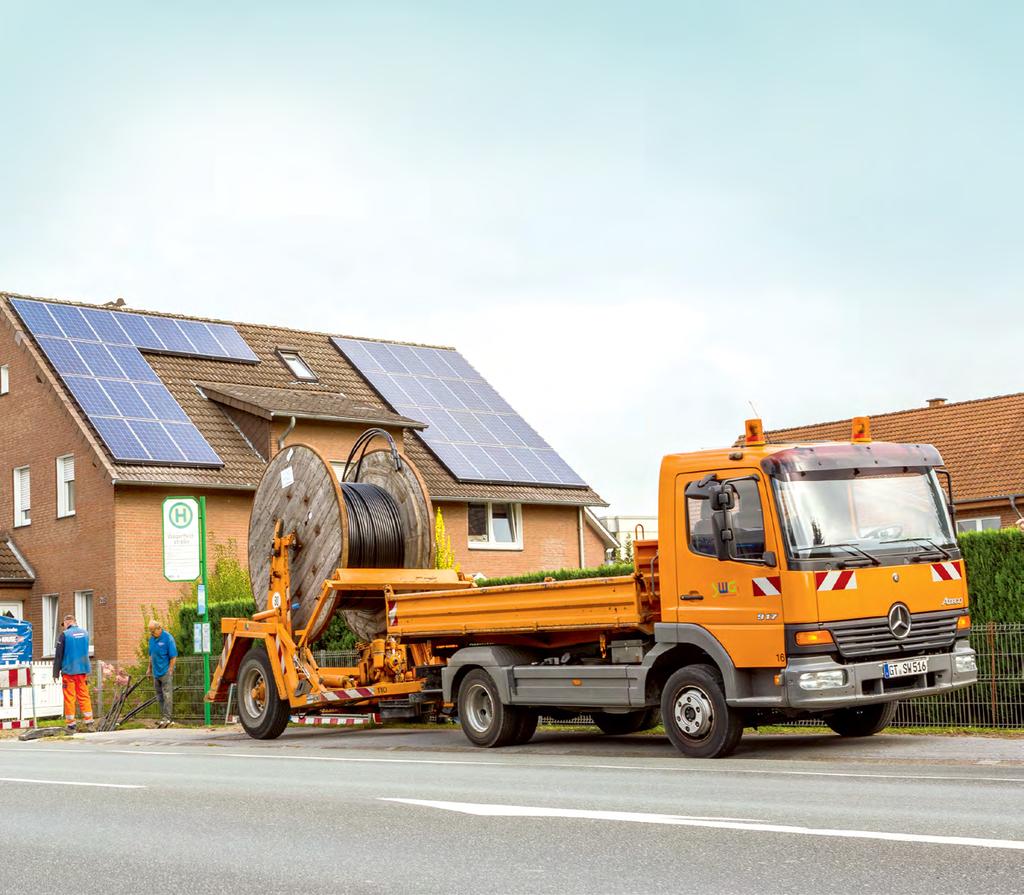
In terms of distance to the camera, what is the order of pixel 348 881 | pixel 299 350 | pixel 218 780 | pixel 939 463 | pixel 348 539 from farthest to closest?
pixel 299 350
pixel 348 539
pixel 939 463
pixel 218 780
pixel 348 881

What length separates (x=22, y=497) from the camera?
1501 inches

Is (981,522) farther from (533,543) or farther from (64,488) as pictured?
(64,488)

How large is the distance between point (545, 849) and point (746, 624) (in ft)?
19.9

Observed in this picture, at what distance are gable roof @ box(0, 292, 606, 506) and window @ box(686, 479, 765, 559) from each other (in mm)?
20818

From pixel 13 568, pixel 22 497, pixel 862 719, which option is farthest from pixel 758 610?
pixel 22 497

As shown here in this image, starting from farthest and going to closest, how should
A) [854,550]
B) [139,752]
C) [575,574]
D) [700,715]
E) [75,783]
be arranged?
1. [575,574]
2. [139,752]
3. [700,715]
4. [854,550]
5. [75,783]

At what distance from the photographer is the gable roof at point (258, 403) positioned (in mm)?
34750

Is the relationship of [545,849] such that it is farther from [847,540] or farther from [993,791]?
[847,540]

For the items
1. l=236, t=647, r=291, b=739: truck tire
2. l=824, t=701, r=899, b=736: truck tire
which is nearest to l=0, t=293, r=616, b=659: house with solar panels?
l=236, t=647, r=291, b=739: truck tire

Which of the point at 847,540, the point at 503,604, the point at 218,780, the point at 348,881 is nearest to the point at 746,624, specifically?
the point at 847,540

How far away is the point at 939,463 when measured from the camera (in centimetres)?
1512

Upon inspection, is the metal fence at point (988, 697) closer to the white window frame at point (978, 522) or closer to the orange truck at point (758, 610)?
the orange truck at point (758, 610)

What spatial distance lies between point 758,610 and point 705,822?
500 centimetres

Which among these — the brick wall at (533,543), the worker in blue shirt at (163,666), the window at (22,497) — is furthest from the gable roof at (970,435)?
the window at (22,497)
